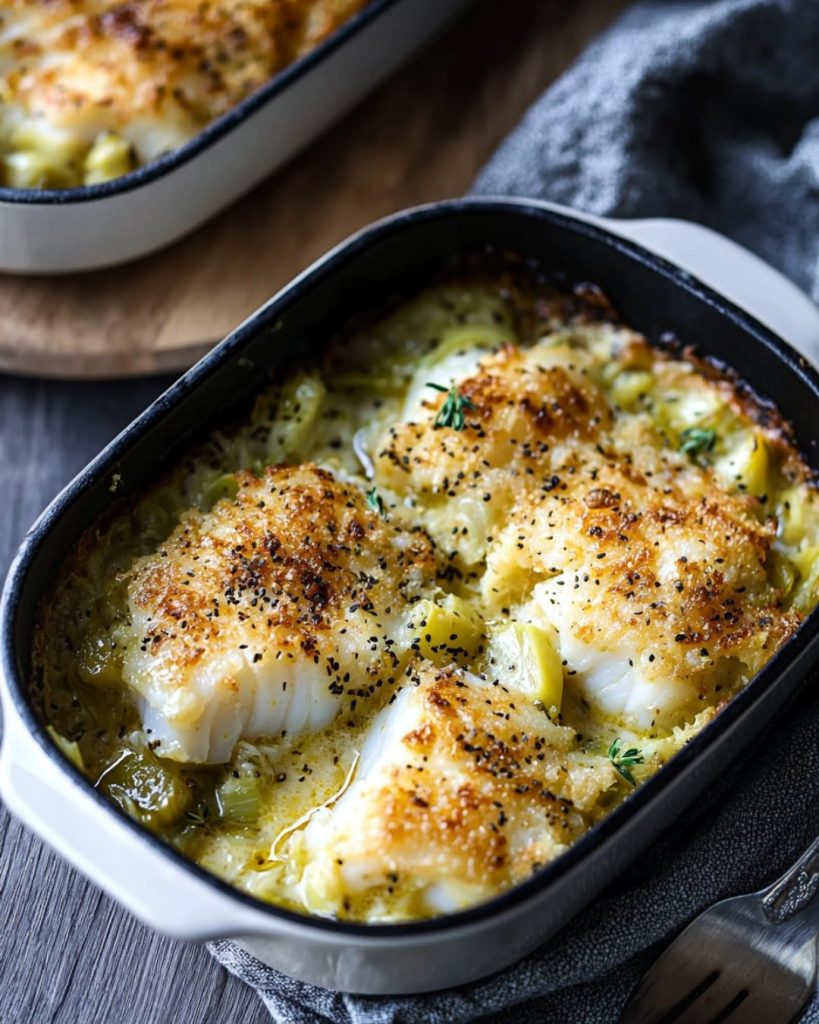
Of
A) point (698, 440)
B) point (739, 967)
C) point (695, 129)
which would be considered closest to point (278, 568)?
point (698, 440)

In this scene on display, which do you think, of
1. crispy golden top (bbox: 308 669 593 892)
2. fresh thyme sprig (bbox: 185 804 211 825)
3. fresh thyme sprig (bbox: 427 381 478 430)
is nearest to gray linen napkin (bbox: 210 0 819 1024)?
fresh thyme sprig (bbox: 427 381 478 430)

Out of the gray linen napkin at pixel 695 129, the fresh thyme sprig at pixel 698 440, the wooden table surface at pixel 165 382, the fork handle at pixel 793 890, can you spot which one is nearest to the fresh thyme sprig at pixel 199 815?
the wooden table surface at pixel 165 382

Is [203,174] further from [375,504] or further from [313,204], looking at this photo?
[375,504]

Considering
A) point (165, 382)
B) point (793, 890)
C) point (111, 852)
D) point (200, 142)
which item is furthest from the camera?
point (165, 382)

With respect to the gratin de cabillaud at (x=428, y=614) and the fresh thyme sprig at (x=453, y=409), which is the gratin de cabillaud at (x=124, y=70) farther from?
the fresh thyme sprig at (x=453, y=409)

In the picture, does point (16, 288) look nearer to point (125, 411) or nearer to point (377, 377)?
point (125, 411)

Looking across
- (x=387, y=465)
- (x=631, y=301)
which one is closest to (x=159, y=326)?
(x=387, y=465)

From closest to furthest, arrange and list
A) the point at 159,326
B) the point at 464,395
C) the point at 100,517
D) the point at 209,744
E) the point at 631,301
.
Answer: the point at 209,744, the point at 100,517, the point at 464,395, the point at 631,301, the point at 159,326
